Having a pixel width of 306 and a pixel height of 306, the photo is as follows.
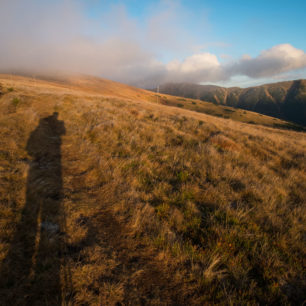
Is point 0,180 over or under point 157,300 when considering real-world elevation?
over

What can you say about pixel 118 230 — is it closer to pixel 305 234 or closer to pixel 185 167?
pixel 185 167

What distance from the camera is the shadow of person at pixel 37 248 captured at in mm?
2064

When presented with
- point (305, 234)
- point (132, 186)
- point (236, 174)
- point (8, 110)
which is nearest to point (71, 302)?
point (132, 186)

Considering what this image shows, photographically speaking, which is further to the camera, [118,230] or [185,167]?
[185,167]

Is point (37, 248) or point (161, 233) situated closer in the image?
point (37, 248)

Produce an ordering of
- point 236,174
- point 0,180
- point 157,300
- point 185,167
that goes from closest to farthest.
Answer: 1. point 157,300
2. point 0,180
3. point 236,174
4. point 185,167

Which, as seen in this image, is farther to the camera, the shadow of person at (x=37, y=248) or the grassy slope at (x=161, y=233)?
the grassy slope at (x=161, y=233)

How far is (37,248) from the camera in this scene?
264 centimetres

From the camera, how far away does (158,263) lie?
268 centimetres

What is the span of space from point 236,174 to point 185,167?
5.89 ft

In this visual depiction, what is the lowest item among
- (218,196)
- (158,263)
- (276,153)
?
(158,263)

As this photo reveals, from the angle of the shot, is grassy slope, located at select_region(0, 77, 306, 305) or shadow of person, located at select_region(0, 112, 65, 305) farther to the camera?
grassy slope, located at select_region(0, 77, 306, 305)

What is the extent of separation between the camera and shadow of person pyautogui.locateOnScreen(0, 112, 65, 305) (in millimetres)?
2064

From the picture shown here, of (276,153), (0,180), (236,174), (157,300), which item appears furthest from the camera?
(276,153)
